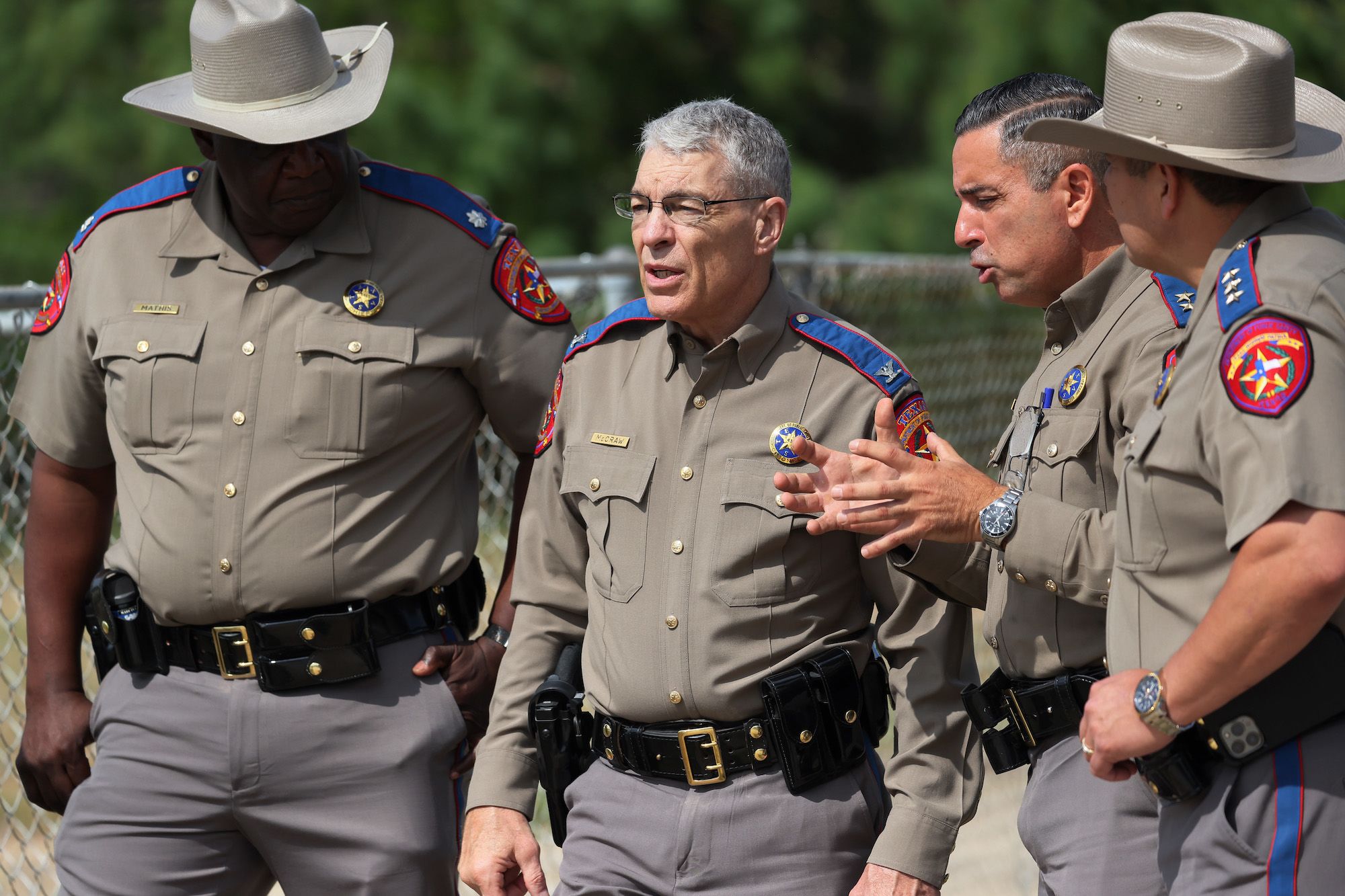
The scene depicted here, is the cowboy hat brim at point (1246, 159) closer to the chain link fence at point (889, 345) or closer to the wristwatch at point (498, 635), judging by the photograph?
the wristwatch at point (498, 635)

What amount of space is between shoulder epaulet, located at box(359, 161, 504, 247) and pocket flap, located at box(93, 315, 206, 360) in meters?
0.52

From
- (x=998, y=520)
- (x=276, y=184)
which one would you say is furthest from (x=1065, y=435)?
(x=276, y=184)

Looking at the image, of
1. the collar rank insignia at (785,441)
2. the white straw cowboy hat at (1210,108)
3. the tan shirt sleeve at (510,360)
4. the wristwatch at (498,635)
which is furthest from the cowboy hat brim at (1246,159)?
the wristwatch at (498,635)

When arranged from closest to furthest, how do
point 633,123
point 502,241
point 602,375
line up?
point 602,375, point 502,241, point 633,123

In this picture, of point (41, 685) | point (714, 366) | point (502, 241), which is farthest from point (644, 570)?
point (41, 685)

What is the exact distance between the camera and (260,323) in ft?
10.8

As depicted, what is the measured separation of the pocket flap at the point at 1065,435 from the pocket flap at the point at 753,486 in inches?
18.0

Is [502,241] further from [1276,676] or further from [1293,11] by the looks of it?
[1293,11]

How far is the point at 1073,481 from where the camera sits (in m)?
2.72

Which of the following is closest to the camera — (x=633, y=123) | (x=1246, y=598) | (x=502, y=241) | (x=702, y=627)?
(x=1246, y=598)

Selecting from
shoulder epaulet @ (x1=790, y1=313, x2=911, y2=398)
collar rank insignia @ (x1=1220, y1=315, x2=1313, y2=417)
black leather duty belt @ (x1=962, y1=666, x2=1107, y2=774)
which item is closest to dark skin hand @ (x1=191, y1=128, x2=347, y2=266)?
shoulder epaulet @ (x1=790, y1=313, x2=911, y2=398)

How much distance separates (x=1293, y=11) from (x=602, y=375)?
33.1 feet

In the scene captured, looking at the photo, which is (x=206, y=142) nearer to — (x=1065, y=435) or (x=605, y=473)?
(x=605, y=473)

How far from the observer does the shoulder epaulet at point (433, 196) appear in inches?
135
